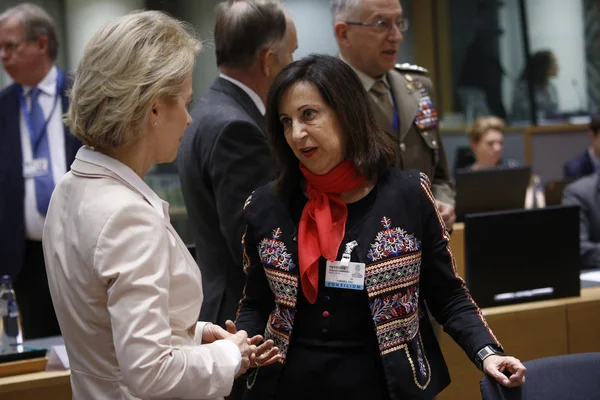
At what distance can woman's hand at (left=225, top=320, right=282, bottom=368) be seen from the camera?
6.07ft

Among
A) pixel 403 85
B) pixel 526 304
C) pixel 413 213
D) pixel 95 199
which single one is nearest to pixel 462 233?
pixel 526 304

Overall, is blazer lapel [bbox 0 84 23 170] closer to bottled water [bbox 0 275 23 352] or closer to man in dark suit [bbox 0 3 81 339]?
man in dark suit [bbox 0 3 81 339]

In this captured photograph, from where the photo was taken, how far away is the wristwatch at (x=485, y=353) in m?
1.88

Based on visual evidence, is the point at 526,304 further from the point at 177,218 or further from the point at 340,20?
the point at 177,218

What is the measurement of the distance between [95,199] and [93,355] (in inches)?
11.4

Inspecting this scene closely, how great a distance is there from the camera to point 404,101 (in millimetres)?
2867

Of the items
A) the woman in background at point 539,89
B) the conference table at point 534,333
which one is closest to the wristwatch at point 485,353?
Result: the conference table at point 534,333

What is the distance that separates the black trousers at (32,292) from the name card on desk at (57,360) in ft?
4.11

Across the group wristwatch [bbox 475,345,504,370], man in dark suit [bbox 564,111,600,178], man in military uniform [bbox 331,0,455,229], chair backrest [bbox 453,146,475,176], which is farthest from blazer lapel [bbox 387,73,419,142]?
chair backrest [bbox 453,146,475,176]

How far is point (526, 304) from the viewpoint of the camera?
3.26 meters

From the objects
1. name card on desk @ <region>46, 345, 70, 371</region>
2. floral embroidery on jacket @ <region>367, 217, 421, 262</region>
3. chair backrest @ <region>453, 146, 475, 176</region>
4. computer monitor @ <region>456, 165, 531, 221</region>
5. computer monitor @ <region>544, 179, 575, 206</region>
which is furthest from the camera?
chair backrest @ <region>453, 146, 475, 176</region>

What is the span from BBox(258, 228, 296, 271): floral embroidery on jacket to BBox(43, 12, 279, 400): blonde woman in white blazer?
15.0 inches

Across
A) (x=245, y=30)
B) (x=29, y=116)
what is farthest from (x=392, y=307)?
(x=29, y=116)

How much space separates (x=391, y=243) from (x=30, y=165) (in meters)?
2.44
